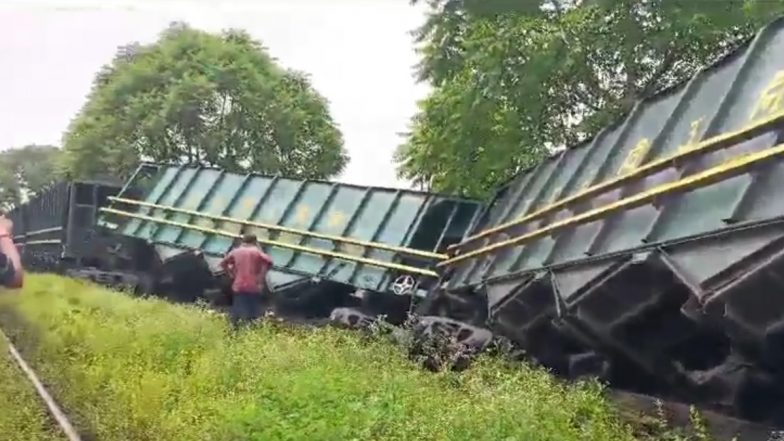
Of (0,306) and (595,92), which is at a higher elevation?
(595,92)

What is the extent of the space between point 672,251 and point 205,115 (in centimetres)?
2987

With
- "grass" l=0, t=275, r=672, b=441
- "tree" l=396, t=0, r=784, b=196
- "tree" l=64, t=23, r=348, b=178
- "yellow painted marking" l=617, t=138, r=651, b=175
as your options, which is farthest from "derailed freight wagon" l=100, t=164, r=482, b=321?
"tree" l=64, t=23, r=348, b=178

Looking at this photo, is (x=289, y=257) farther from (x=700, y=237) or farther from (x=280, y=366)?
(x=700, y=237)

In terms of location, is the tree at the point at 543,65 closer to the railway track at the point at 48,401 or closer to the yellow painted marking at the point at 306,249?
the yellow painted marking at the point at 306,249

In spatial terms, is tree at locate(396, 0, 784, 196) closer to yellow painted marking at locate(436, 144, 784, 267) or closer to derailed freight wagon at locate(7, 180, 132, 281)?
derailed freight wagon at locate(7, 180, 132, 281)

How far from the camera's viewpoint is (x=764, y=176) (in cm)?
491

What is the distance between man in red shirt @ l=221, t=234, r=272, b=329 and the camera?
11328mm

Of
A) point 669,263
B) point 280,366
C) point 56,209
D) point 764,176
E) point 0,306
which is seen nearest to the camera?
point 764,176

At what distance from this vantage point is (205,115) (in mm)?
33938

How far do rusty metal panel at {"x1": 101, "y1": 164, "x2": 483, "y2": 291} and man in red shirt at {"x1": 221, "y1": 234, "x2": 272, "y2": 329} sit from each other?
1.67 meters

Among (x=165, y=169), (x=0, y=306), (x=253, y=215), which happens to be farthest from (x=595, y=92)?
(x=0, y=306)

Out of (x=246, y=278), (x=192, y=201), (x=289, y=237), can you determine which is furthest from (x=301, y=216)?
(x=246, y=278)

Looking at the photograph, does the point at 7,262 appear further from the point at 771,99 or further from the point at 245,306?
the point at 771,99

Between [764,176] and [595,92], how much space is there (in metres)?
12.1
